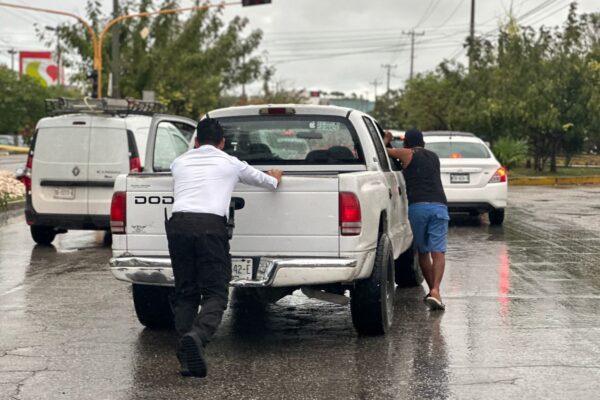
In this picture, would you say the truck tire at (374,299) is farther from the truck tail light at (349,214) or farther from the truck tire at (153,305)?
the truck tire at (153,305)

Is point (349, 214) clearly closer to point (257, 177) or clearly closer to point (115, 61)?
point (257, 177)

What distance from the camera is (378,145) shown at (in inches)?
356

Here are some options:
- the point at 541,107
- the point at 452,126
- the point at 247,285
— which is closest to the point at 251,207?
the point at 247,285

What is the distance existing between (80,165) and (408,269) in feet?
18.4

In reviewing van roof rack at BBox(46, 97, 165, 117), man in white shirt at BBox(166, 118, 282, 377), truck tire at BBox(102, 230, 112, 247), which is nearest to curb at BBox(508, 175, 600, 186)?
truck tire at BBox(102, 230, 112, 247)

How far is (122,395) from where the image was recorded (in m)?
6.00

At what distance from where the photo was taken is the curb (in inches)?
1209

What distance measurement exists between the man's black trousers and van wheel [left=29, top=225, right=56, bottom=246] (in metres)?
8.32

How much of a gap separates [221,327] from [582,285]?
4.11 meters

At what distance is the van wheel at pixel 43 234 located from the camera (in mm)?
14398

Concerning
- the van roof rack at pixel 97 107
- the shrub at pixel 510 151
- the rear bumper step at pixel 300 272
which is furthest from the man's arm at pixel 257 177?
the shrub at pixel 510 151

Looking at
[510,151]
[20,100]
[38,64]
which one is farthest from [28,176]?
[38,64]

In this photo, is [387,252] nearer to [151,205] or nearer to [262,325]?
[262,325]

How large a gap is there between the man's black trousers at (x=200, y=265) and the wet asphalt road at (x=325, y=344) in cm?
39
